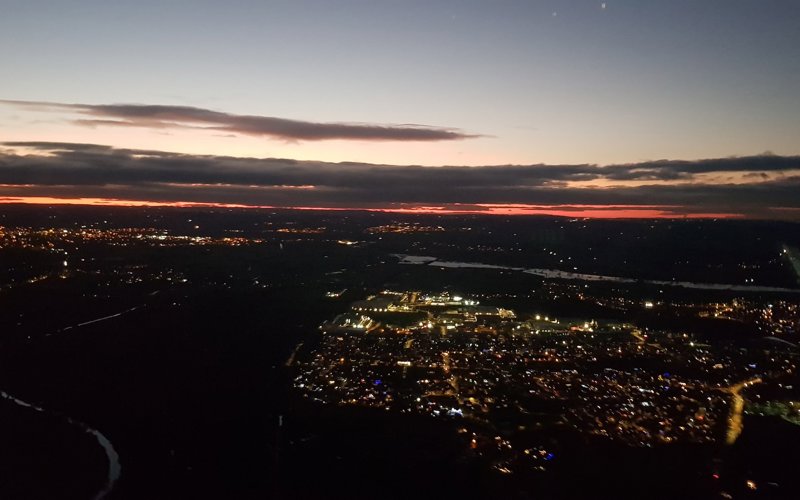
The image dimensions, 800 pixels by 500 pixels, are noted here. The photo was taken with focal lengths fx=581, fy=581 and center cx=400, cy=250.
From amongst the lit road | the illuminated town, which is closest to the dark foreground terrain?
the lit road

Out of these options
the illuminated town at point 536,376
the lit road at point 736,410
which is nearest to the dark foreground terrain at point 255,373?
the lit road at point 736,410

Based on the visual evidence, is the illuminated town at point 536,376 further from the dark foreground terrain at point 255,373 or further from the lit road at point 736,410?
the dark foreground terrain at point 255,373

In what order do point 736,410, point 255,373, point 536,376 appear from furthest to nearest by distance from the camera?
1. point 255,373
2. point 536,376
3. point 736,410

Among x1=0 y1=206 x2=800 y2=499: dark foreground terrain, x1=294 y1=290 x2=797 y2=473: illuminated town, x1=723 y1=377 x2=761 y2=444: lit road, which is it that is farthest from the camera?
x1=294 y1=290 x2=797 y2=473: illuminated town

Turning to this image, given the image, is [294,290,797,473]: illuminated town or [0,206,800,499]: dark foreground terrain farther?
[294,290,797,473]: illuminated town

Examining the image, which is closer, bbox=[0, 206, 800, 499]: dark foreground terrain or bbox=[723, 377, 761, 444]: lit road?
bbox=[0, 206, 800, 499]: dark foreground terrain

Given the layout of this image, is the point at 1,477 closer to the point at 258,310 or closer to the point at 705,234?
the point at 258,310

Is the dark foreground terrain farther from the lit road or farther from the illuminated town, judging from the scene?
the illuminated town

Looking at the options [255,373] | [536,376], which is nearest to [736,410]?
[536,376]

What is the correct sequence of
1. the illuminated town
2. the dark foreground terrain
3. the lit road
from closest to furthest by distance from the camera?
the dark foreground terrain < the lit road < the illuminated town

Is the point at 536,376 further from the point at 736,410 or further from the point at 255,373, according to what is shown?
the point at 255,373

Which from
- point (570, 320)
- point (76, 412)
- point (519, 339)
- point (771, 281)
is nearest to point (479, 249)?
point (771, 281)
